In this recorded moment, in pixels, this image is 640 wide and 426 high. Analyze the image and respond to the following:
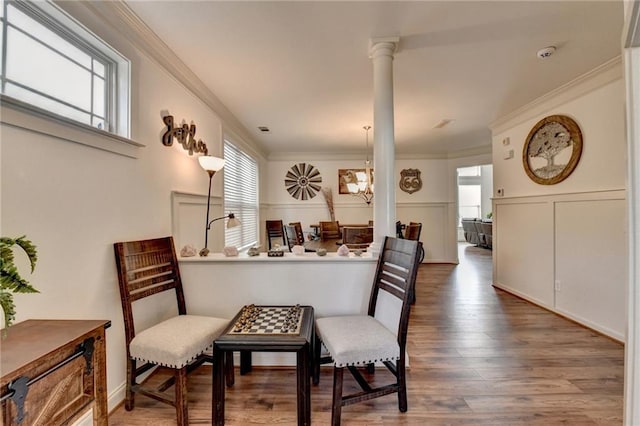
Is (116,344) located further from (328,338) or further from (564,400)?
(564,400)

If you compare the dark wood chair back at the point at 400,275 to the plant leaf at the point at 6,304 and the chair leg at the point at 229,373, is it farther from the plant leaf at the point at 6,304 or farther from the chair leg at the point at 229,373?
the plant leaf at the point at 6,304

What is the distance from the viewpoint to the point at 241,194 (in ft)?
14.2

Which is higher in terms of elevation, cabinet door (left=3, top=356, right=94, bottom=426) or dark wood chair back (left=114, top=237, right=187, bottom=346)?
dark wood chair back (left=114, top=237, right=187, bottom=346)

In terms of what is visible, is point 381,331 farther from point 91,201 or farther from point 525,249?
point 525,249

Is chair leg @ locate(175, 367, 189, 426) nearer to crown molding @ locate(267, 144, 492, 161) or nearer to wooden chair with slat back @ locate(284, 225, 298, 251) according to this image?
wooden chair with slat back @ locate(284, 225, 298, 251)

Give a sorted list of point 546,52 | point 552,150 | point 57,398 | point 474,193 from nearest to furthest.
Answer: point 57,398 → point 546,52 → point 552,150 → point 474,193

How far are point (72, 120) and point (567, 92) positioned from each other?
4.11 m

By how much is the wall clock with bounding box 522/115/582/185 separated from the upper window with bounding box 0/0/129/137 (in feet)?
13.0

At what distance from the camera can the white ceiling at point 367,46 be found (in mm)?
1730

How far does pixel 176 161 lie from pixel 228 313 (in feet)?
4.32

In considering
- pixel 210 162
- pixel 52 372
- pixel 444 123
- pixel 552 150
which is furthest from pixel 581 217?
pixel 52 372

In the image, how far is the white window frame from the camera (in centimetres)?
115

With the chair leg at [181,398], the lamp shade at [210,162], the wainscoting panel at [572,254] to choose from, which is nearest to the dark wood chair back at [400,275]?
the chair leg at [181,398]

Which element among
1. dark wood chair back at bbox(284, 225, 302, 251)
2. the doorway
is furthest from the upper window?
the doorway
